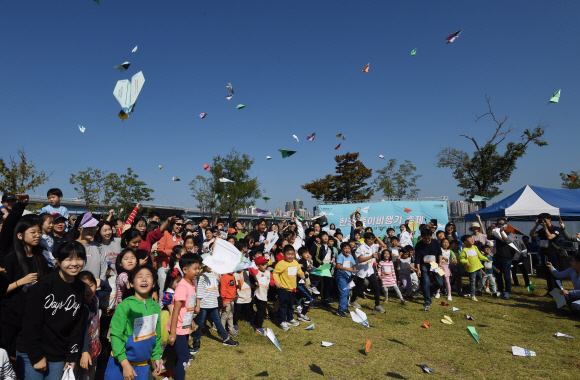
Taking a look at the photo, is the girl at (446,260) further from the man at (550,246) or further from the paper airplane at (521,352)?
the paper airplane at (521,352)

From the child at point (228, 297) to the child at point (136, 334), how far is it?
2.44 m

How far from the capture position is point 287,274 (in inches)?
232

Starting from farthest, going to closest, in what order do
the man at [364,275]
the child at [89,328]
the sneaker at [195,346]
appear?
the man at [364,275], the sneaker at [195,346], the child at [89,328]

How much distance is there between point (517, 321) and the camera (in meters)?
6.51

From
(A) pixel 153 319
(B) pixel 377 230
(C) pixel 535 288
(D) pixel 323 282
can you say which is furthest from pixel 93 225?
(B) pixel 377 230

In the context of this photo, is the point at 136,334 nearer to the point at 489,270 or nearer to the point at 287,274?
the point at 287,274

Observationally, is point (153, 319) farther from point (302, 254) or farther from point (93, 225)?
point (302, 254)

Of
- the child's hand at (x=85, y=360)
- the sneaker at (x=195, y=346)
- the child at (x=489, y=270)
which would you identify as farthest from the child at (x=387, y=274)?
the child's hand at (x=85, y=360)

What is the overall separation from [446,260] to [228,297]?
6.39 meters

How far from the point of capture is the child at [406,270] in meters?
8.59

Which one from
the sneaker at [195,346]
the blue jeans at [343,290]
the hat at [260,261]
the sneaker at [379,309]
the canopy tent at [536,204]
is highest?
the canopy tent at [536,204]

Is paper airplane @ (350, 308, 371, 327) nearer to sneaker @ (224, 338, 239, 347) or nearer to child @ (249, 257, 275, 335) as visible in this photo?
child @ (249, 257, 275, 335)

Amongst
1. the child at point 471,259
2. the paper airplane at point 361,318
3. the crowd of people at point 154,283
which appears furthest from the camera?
the child at point 471,259

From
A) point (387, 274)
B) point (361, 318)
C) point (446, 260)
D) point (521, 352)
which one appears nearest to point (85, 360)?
point (361, 318)
